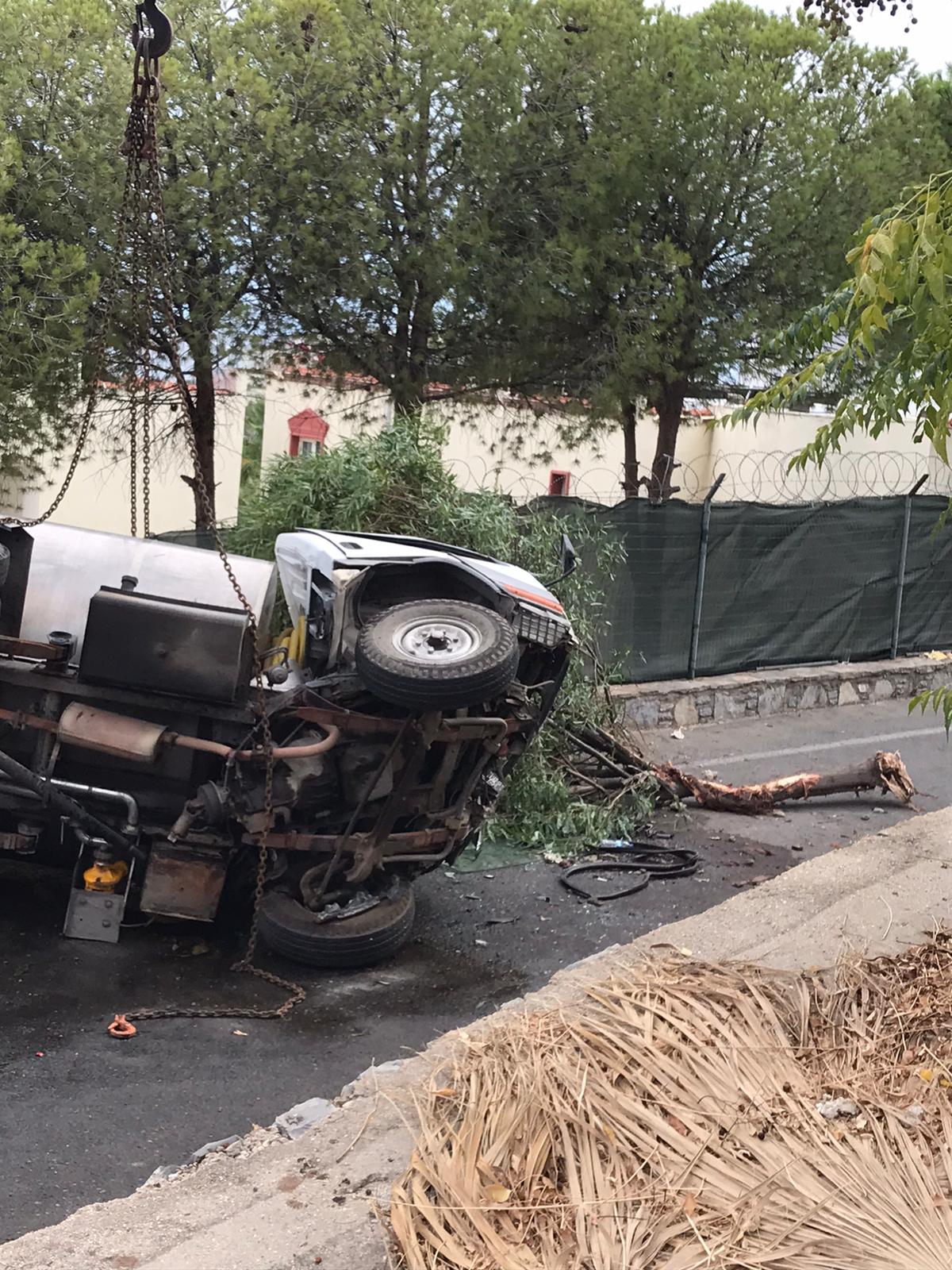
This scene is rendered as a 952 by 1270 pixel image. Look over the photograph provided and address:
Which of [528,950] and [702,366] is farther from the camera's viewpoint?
[702,366]

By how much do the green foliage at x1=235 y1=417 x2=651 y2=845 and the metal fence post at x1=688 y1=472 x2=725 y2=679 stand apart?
3.71 meters

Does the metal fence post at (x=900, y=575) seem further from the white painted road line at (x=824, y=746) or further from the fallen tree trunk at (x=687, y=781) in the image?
the fallen tree trunk at (x=687, y=781)

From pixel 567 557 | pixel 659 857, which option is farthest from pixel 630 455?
pixel 567 557

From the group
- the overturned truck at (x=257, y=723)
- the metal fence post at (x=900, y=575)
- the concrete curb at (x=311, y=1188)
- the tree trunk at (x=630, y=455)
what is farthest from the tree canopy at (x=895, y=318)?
the tree trunk at (x=630, y=455)

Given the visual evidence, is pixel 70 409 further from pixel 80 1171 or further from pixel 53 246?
pixel 80 1171

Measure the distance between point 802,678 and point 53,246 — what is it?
8.79 meters

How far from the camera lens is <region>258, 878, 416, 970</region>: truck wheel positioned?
5.66 meters

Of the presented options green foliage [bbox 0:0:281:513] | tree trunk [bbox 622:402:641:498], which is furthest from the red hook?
tree trunk [bbox 622:402:641:498]

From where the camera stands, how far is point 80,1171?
153 inches

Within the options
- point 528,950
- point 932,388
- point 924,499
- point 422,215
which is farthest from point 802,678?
point 932,388

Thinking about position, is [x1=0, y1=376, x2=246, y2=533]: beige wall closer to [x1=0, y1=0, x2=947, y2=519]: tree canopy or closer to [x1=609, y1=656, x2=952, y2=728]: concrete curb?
[x1=0, y1=0, x2=947, y2=519]: tree canopy

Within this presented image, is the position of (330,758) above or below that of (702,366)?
below

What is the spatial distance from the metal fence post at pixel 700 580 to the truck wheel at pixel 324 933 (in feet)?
24.3

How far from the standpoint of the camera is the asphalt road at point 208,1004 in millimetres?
4117
